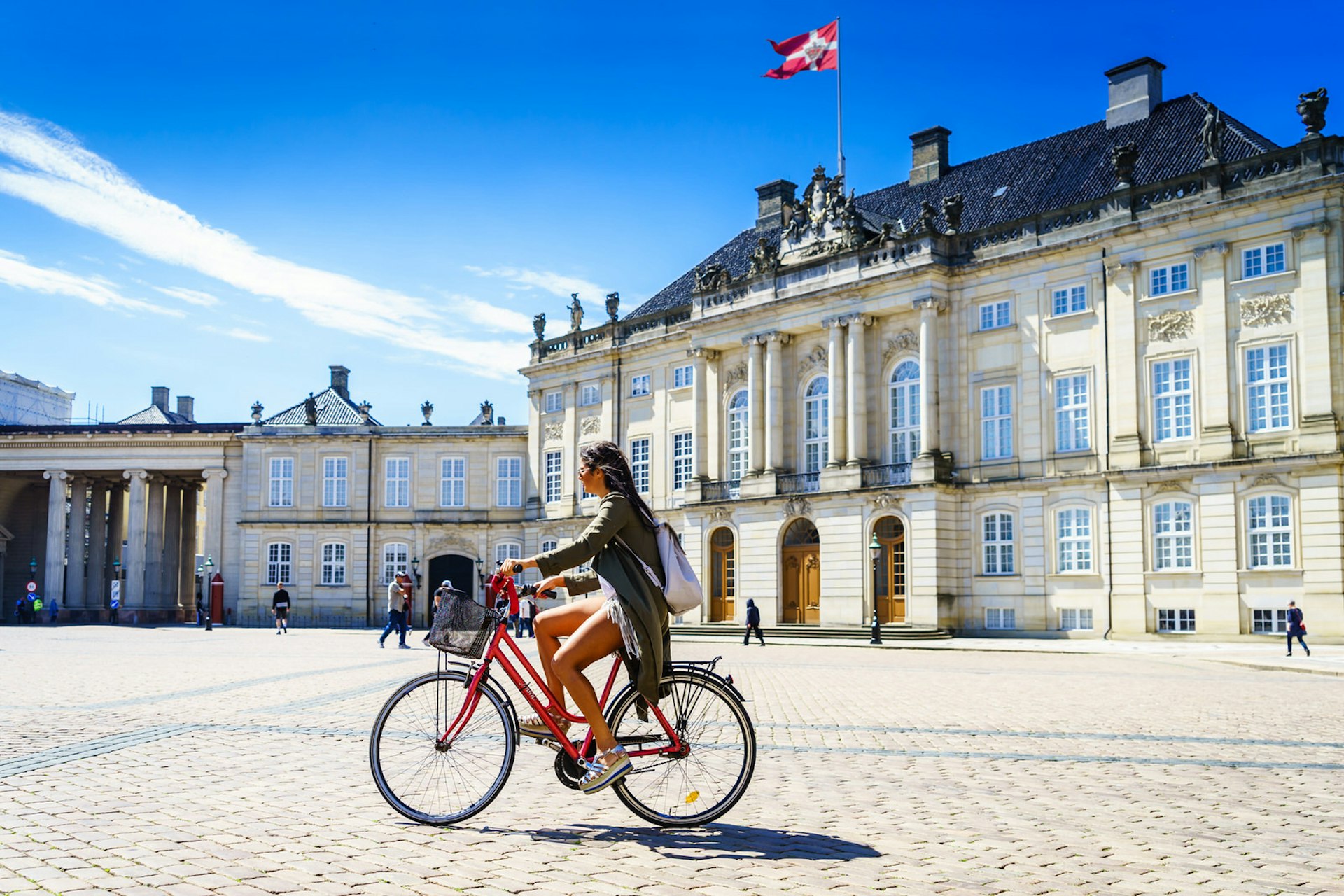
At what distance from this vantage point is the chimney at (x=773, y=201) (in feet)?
190

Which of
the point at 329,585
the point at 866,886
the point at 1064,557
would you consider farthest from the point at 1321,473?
the point at 329,585

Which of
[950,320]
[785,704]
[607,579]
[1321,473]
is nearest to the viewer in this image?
[607,579]

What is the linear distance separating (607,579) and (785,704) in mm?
8874

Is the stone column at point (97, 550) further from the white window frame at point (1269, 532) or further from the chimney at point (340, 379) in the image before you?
the white window frame at point (1269, 532)

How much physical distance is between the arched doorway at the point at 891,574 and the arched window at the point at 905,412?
7.96 ft

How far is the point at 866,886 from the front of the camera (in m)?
5.88

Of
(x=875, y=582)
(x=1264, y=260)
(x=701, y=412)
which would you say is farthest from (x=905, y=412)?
(x=1264, y=260)

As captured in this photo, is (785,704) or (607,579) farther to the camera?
(785,704)

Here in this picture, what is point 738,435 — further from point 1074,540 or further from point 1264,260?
point 1264,260

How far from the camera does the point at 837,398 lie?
148 feet

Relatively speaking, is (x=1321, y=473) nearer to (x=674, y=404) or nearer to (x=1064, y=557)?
(x=1064, y=557)

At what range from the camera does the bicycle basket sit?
7242mm

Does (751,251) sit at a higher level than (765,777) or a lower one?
higher

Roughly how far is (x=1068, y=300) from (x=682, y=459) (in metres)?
18.8
